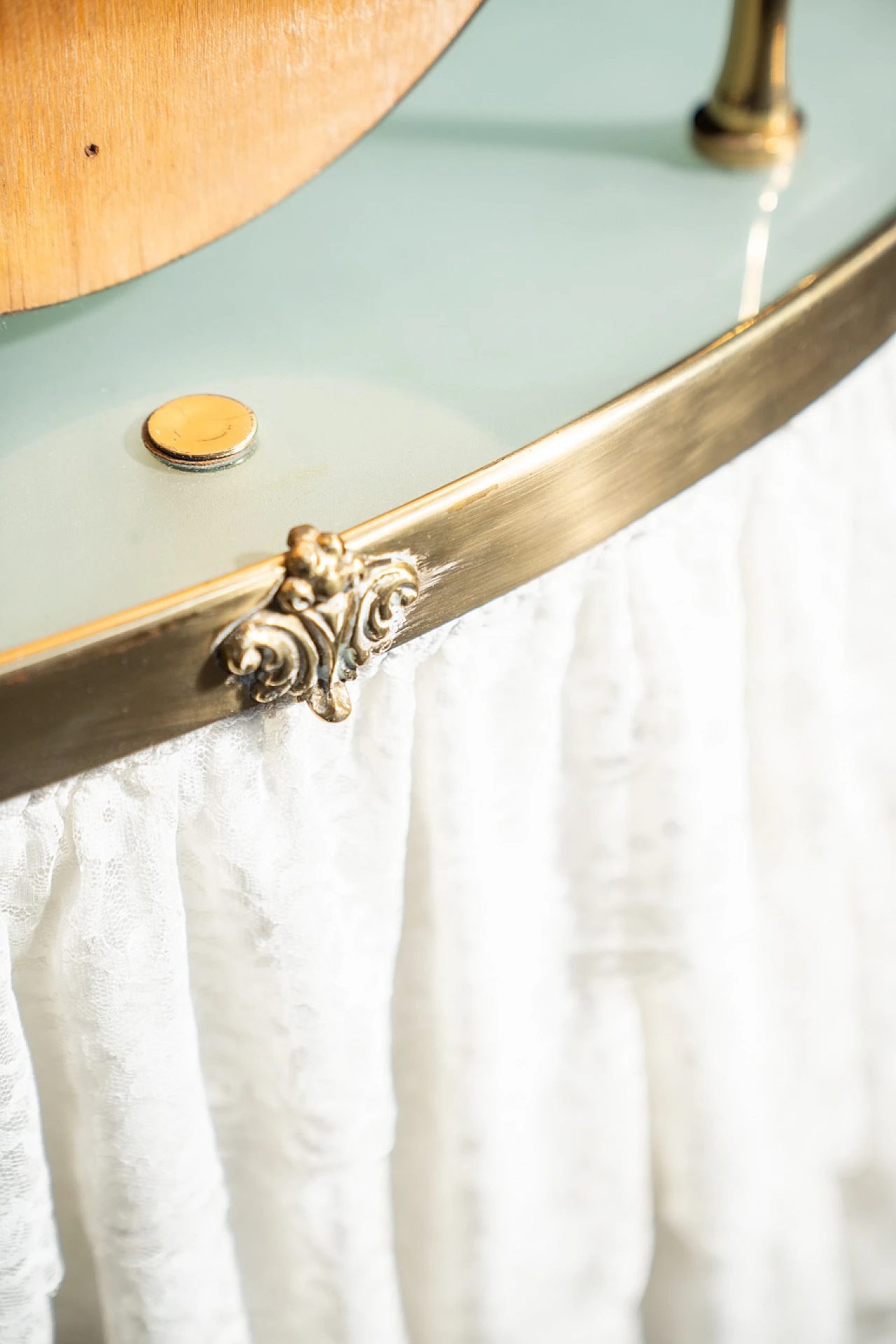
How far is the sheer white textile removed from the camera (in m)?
0.30

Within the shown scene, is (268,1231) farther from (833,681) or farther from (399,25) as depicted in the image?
(399,25)

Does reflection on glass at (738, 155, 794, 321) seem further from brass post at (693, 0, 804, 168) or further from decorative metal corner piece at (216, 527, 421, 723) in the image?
decorative metal corner piece at (216, 527, 421, 723)

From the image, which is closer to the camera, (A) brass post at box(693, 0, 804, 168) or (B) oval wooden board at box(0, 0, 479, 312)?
(B) oval wooden board at box(0, 0, 479, 312)

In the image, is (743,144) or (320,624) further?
(743,144)

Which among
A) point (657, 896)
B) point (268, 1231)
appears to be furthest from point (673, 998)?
point (268, 1231)

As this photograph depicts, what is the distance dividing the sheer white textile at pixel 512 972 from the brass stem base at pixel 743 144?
11cm

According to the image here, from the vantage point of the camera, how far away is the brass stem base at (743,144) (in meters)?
0.47

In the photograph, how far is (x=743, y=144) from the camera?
18.5 inches

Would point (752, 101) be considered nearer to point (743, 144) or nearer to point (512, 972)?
point (743, 144)

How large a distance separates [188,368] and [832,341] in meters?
0.19

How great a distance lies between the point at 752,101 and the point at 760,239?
0.28 ft

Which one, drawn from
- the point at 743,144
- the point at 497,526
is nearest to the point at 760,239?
the point at 743,144

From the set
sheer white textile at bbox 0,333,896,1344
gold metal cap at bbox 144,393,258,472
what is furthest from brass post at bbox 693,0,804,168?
gold metal cap at bbox 144,393,258,472

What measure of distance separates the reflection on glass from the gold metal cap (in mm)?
148
